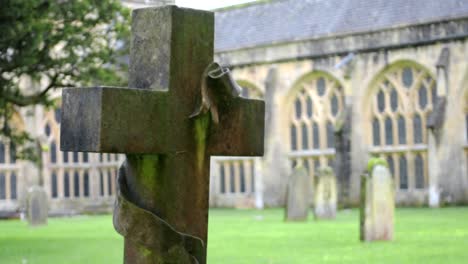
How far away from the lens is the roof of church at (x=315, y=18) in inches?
1228

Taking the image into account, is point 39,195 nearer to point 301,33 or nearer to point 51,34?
point 51,34

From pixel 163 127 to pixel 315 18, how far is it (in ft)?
98.7

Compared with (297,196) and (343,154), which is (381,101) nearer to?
(343,154)

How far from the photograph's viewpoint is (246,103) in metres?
5.63

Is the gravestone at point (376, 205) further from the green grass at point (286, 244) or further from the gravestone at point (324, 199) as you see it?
the gravestone at point (324, 199)

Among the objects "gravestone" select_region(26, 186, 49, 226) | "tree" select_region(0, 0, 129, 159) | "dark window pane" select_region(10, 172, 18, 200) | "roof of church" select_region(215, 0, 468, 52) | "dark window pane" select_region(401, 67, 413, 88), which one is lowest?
"gravestone" select_region(26, 186, 49, 226)

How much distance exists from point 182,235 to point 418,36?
2598 centimetres

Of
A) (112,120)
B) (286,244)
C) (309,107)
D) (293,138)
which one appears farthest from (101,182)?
(112,120)

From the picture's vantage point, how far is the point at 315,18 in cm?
3475

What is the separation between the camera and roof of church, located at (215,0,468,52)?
102ft

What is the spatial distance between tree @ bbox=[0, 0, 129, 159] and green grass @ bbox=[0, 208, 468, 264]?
9.13ft

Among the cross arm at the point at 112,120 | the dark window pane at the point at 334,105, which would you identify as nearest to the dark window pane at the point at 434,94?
the dark window pane at the point at 334,105

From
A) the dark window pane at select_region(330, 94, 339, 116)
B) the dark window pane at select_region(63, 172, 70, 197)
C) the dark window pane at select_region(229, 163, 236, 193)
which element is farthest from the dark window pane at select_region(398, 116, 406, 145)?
the dark window pane at select_region(63, 172, 70, 197)

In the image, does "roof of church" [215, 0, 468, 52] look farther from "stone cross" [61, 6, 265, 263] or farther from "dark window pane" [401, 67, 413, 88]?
"stone cross" [61, 6, 265, 263]
